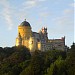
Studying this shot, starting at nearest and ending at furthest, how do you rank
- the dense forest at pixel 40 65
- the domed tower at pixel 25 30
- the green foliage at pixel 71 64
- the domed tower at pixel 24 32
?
1. the green foliage at pixel 71 64
2. the dense forest at pixel 40 65
3. the domed tower at pixel 24 32
4. the domed tower at pixel 25 30

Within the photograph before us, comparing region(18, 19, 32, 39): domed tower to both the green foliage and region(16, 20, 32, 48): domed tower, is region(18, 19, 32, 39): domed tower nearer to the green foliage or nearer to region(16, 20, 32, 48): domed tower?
region(16, 20, 32, 48): domed tower

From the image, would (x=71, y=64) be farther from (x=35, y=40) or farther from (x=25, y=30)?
(x=25, y=30)

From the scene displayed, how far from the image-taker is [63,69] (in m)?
60.3

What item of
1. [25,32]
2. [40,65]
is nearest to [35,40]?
[25,32]

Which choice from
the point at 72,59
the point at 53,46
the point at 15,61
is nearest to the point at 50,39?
the point at 53,46

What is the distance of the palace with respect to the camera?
9669 cm

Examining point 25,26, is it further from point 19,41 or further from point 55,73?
point 55,73

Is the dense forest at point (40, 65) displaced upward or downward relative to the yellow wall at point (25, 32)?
downward

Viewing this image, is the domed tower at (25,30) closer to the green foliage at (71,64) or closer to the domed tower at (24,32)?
the domed tower at (24,32)

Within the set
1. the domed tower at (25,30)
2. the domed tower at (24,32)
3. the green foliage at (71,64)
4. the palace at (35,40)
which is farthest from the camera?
the domed tower at (25,30)

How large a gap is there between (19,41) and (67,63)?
39.2 metres

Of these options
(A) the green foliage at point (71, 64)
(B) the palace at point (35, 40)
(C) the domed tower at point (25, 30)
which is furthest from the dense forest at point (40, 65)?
(C) the domed tower at point (25, 30)

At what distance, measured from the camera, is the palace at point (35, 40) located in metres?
96.7

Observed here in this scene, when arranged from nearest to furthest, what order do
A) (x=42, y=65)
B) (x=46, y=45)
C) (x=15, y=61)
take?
(x=42, y=65) → (x=15, y=61) → (x=46, y=45)
